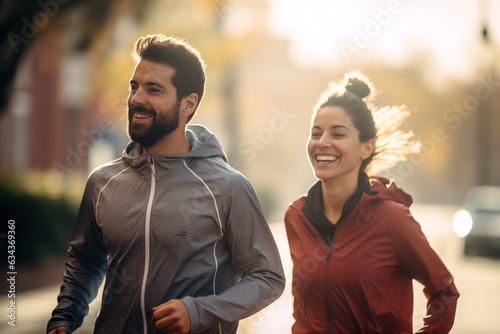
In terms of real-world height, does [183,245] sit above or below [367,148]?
below

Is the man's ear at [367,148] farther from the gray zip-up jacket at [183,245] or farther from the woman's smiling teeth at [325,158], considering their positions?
the gray zip-up jacket at [183,245]

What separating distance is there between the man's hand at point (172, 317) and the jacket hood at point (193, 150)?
0.75m

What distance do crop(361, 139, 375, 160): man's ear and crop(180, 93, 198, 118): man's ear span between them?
1.01 metres

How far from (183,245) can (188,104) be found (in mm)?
742

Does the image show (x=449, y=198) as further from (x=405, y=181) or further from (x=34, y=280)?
(x=34, y=280)

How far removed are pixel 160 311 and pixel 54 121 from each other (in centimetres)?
2610

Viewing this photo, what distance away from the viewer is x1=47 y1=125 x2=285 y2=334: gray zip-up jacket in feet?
10.9

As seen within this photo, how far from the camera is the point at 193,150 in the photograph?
3635mm

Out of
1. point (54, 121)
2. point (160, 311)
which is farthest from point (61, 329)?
point (54, 121)

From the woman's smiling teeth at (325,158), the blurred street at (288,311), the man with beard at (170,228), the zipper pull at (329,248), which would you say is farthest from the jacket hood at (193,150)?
the blurred street at (288,311)

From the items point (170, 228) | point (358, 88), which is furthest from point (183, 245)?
point (358, 88)

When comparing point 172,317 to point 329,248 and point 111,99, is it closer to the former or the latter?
point 329,248

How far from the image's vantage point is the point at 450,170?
74375 millimetres

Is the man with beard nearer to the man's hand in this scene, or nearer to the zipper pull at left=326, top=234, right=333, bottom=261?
the man's hand
